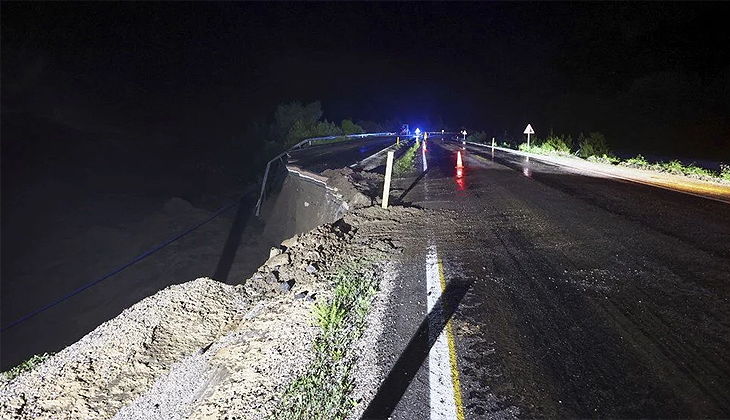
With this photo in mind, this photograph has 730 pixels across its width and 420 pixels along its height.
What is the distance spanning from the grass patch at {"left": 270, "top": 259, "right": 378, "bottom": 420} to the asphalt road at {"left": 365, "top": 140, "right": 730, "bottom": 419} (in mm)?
323

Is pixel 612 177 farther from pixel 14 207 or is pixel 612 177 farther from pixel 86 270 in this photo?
pixel 14 207

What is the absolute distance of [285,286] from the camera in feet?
20.1

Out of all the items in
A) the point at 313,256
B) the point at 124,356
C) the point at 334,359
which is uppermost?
the point at 313,256

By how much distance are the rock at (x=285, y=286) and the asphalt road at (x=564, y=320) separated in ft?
5.09

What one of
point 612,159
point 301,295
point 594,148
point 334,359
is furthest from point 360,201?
point 594,148

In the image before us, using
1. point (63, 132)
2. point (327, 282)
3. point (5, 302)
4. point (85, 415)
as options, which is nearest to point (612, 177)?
point (327, 282)

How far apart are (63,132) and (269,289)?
4416 cm

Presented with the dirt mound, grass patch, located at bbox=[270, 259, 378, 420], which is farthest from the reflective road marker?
the dirt mound

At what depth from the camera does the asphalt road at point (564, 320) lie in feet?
11.3

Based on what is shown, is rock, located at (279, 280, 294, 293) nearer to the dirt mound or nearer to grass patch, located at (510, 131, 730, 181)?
the dirt mound

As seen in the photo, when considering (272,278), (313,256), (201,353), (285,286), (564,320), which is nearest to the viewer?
(564,320)

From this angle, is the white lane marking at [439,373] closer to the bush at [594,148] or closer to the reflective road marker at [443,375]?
the reflective road marker at [443,375]

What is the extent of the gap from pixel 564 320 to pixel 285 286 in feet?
11.7

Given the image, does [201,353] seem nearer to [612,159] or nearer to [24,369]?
[24,369]
